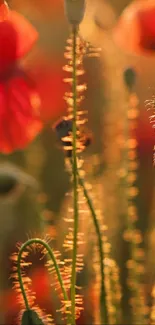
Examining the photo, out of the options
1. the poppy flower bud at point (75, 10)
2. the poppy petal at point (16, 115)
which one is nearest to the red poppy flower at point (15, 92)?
the poppy petal at point (16, 115)

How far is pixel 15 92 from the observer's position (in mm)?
527

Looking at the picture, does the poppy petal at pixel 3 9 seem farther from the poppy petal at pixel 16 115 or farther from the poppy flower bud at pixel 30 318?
the poppy flower bud at pixel 30 318

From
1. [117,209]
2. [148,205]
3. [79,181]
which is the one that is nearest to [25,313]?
[79,181]

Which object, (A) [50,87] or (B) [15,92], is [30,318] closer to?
(B) [15,92]

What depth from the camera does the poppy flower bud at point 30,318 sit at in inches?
16.9

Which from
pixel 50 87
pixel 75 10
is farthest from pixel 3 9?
pixel 50 87

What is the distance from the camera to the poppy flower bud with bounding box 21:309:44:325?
0.43 metres

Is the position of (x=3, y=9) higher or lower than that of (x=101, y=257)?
higher

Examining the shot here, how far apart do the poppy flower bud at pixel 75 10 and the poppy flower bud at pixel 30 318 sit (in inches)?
6.0

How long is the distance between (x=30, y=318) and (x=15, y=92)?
16 centimetres

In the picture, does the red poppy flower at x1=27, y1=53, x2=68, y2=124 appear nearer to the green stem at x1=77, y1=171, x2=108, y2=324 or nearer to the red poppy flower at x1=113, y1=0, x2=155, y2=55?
the red poppy flower at x1=113, y1=0, x2=155, y2=55

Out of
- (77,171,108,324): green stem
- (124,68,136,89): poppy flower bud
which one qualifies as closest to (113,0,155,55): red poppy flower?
(124,68,136,89): poppy flower bud

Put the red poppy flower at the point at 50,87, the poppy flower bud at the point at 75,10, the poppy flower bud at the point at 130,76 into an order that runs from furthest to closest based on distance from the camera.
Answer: the red poppy flower at the point at 50,87
the poppy flower bud at the point at 130,76
the poppy flower bud at the point at 75,10

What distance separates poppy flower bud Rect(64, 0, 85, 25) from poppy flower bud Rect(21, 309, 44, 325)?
0.15 metres
